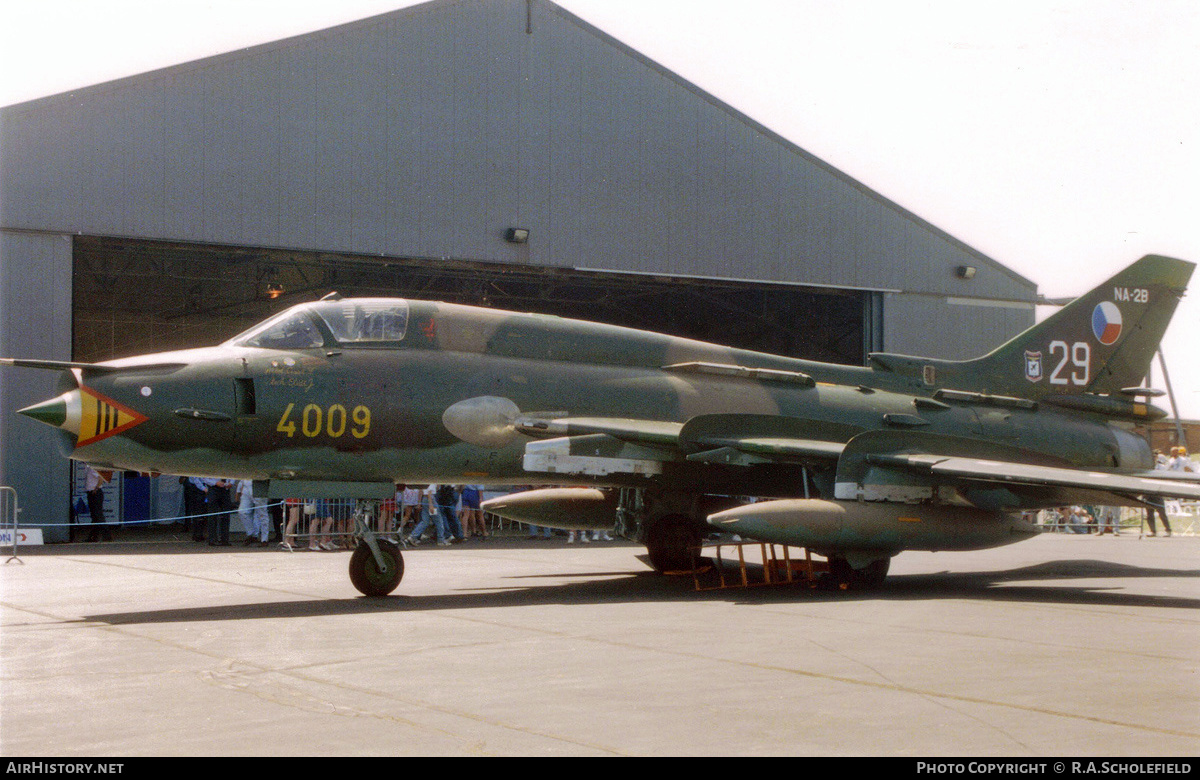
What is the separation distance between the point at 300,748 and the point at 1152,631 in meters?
7.01

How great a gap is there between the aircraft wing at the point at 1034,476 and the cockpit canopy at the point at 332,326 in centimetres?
541

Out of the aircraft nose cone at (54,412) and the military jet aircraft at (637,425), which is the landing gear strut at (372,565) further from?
the aircraft nose cone at (54,412)

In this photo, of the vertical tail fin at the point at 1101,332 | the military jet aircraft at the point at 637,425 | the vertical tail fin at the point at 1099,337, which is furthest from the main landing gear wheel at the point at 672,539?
the vertical tail fin at the point at 1101,332

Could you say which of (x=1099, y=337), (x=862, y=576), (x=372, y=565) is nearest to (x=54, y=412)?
(x=372, y=565)

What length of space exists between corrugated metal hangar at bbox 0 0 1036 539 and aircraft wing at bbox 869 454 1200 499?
1309 centimetres

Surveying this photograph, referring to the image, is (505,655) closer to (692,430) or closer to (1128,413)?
(692,430)

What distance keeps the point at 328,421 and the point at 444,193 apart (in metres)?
12.9

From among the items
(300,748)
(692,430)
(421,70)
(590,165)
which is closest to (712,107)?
(590,165)

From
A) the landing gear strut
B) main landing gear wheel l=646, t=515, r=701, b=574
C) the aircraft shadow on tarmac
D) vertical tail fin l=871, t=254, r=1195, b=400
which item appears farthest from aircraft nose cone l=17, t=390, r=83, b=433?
vertical tail fin l=871, t=254, r=1195, b=400

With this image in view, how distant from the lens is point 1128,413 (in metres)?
15.7

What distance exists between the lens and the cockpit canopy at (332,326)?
1121 cm

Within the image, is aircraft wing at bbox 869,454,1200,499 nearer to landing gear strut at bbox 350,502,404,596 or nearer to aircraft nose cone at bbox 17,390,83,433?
landing gear strut at bbox 350,502,404,596

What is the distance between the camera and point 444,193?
76.0 feet

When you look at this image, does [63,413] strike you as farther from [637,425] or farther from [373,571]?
[637,425]
